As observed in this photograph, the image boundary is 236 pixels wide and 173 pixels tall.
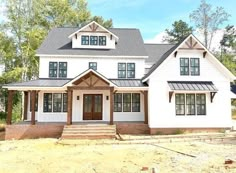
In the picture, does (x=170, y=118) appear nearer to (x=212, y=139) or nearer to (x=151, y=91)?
(x=151, y=91)

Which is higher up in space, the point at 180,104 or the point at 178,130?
the point at 180,104

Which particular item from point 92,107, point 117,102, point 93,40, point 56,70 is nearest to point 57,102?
point 56,70

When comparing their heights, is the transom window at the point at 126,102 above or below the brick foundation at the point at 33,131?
above

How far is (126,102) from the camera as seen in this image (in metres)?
21.3

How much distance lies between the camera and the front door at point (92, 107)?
21094 millimetres

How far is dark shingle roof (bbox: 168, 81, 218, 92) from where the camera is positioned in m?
18.8

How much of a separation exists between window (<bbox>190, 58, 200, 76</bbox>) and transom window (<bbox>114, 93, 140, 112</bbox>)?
4.78 m

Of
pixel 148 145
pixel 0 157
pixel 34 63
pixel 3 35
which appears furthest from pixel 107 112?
pixel 3 35

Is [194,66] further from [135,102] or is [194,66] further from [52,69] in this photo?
[52,69]

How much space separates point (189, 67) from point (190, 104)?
2.83 meters

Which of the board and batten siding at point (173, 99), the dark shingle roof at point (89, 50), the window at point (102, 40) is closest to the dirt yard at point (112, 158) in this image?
the board and batten siding at point (173, 99)

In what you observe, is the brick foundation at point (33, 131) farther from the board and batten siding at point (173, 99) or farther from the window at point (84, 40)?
the window at point (84, 40)

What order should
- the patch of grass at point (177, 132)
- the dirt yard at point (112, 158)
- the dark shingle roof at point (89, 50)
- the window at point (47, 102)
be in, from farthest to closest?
the dark shingle roof at point (89, 50), the window at point (47, 102), the patch of grass at point (177, 132), the dirt yard at point (112, 158)

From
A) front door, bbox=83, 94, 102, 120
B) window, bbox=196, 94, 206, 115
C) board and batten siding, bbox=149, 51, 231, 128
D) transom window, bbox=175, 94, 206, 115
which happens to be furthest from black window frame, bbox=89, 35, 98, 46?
window, bbox=196, 94, 206, 115
